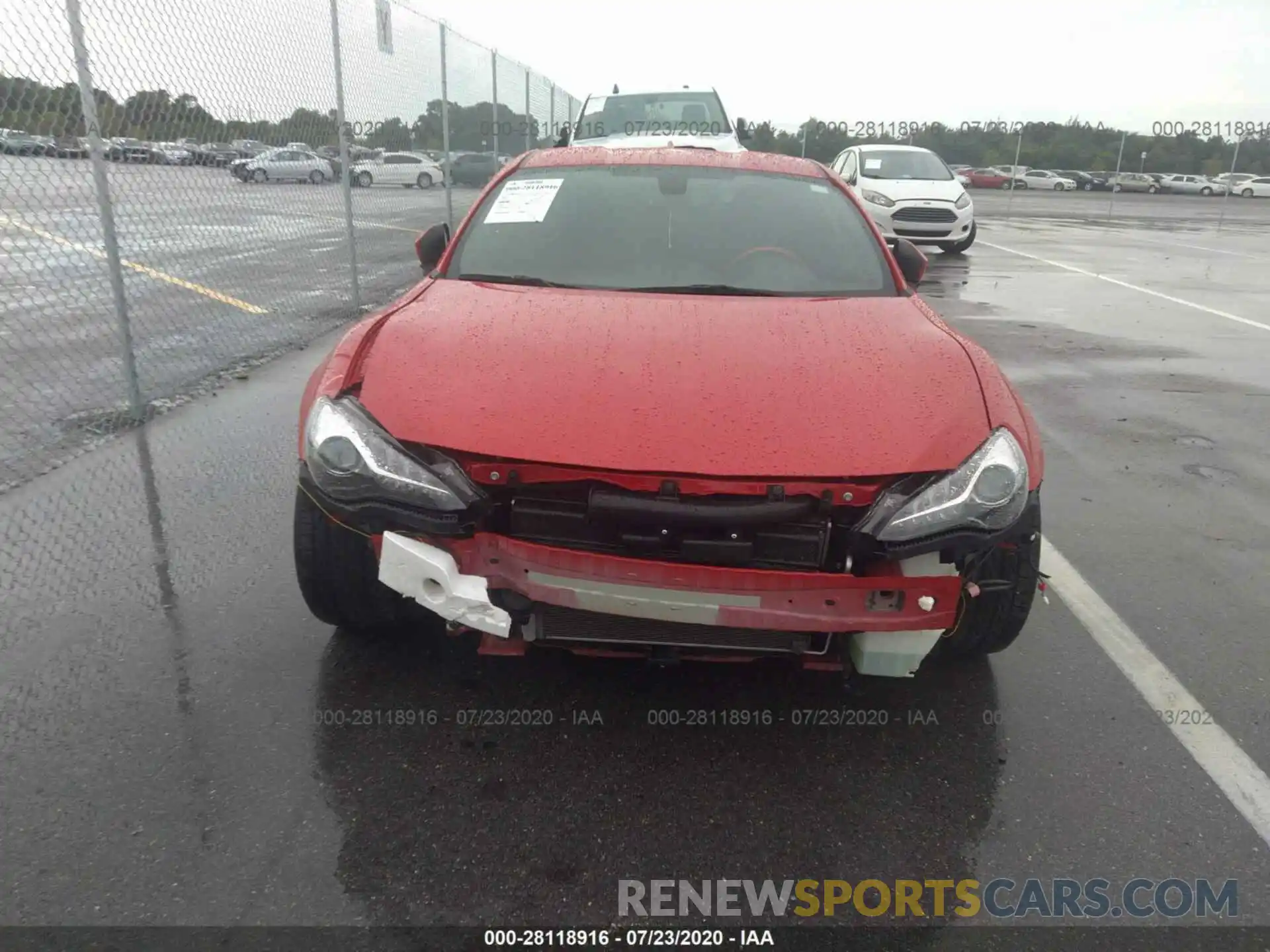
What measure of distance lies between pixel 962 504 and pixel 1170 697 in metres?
1.22

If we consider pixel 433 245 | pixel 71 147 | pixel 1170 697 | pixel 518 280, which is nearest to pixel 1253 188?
pixel 1170 697

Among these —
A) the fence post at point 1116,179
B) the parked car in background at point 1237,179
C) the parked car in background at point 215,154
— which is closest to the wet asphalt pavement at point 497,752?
the parked car in background at point 215,154

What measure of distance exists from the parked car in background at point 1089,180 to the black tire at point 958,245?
40.5m

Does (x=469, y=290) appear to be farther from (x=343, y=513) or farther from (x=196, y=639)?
(x=196, y=639)

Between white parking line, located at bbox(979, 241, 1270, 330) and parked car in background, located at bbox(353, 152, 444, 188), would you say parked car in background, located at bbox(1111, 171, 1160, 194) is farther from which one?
parked car in background, located at bbox(353, 152, 444, 188)

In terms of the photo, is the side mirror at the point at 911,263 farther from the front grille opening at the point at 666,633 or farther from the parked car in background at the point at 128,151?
the parked car in background at the point at 128,151

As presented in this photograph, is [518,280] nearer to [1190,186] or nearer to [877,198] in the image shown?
[877,198]

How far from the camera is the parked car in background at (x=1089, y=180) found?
4872cm

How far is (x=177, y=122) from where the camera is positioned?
5.64 meters

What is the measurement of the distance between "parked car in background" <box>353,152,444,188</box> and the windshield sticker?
5652 mm

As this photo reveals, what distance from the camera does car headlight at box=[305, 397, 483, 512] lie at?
7.20 feet

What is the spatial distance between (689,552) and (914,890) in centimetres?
94

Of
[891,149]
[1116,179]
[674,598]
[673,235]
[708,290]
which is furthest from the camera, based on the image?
[1116,179]

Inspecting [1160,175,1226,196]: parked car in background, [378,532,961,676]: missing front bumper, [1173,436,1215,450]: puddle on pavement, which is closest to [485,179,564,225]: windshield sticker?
[378,532,961,676]: missing front bumper
